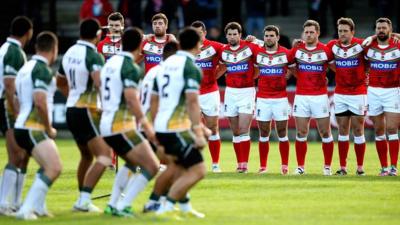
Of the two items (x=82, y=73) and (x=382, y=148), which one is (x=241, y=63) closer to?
(x=382, y=148)

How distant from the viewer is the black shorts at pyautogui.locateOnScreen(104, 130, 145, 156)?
14969 mm

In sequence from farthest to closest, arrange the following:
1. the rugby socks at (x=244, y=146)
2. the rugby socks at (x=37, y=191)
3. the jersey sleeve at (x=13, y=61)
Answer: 1. the rugby socks at (x=244, y=146)
2. the jersey sleeve at (x=13, y=61)
3. the rugby socks at (x=37, y=191)

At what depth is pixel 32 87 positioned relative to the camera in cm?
1502

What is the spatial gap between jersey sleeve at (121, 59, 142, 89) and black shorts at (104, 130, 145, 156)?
23.8 inches

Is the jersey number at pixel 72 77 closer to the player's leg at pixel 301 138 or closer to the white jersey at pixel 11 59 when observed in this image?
the white jersey at pixel 11 59

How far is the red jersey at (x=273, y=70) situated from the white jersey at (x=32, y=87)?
6570mm

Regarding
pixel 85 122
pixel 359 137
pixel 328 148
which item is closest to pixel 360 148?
pixel 359 137

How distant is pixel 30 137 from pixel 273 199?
3.95 meters

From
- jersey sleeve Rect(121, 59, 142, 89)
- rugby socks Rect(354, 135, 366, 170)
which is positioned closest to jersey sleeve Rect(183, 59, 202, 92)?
jersey sleeve Rect(121, 59, 142, 89)

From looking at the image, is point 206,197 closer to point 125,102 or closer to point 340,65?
point 125,102

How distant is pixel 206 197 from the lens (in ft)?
57.5

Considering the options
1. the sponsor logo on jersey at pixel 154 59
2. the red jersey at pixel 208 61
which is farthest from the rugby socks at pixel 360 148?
the sponsor logo on jersey at pixel 154 59

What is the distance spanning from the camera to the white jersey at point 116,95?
15.0 m

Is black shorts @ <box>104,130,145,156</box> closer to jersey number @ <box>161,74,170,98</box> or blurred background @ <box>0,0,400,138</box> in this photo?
jersey number @ <box>161,74,170,98</box>
